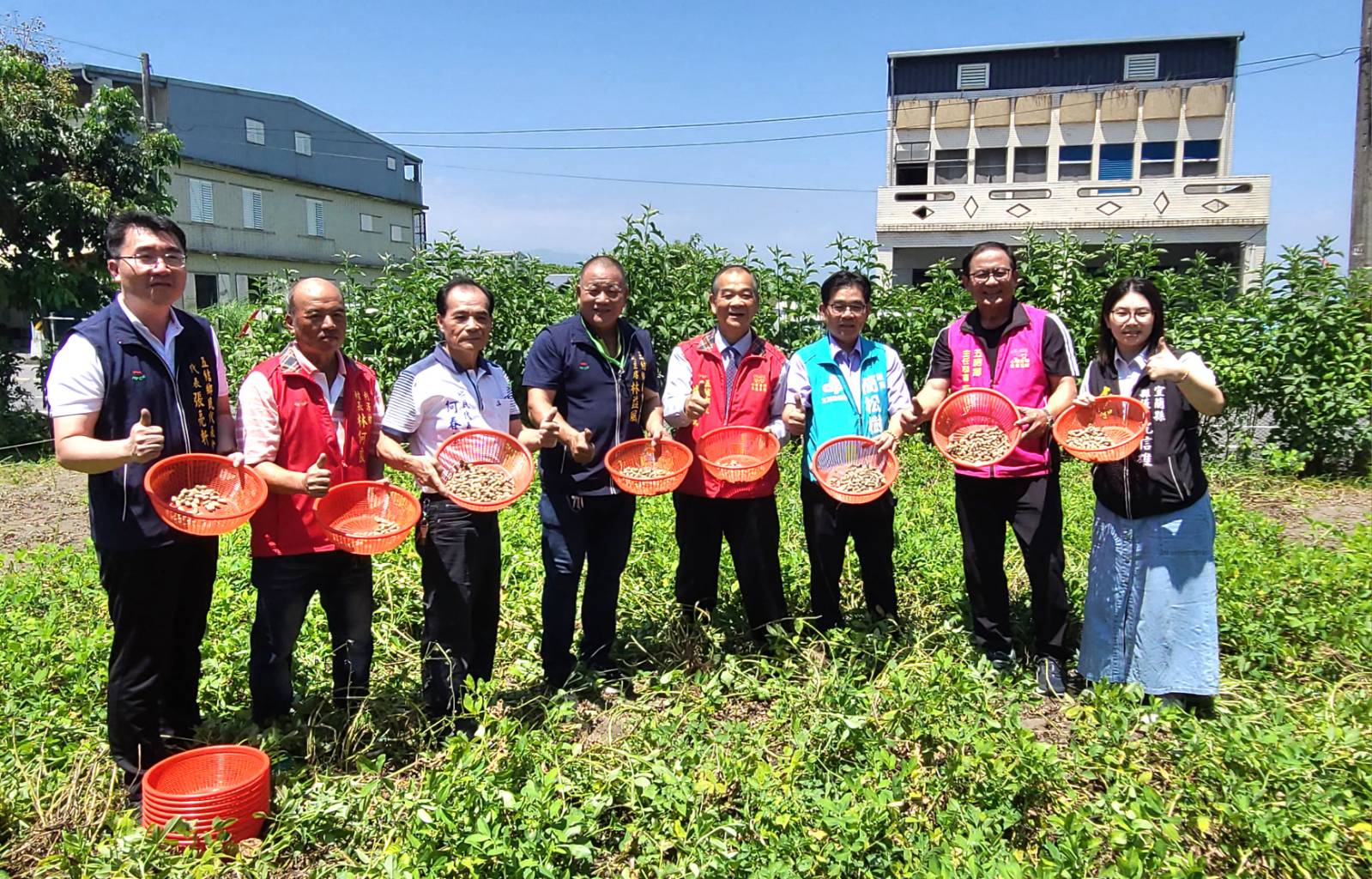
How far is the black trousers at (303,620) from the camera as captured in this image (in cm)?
286

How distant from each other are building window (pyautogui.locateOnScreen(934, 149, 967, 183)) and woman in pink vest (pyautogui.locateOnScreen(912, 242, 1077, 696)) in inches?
858

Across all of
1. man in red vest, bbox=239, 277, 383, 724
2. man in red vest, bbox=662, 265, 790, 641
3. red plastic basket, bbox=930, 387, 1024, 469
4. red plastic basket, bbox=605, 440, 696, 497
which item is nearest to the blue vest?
man in red vest, bbox=662, 265, 790, 641

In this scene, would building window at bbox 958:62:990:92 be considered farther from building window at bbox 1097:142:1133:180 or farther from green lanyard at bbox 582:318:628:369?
green lanyard at bbox 582:318:628:369

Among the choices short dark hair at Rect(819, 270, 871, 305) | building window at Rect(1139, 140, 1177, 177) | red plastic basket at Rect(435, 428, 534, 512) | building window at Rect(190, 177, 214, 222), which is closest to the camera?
red plastic basket at Rect(435, 428, 534, 512)

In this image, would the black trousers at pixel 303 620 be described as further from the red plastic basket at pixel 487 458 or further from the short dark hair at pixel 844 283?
the short dark hair at pixel 844 283

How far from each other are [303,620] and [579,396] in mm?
1315

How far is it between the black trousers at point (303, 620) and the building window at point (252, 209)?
1036 inches

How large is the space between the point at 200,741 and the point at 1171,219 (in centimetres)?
2036

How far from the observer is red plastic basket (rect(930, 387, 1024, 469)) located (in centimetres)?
338

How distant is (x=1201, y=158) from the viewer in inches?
886

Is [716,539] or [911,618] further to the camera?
[911,618]

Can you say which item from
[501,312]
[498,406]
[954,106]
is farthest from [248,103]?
[498,406]

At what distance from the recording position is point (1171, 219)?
1823 centimetres

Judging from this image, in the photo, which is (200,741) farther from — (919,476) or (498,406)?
(919,476)
